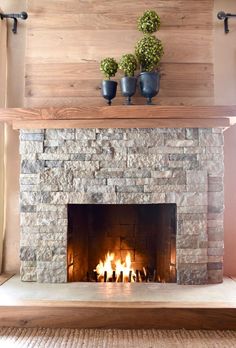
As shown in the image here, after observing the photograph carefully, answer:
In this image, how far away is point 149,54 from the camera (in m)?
2.79

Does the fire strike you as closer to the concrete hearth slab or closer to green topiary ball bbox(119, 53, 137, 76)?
the concrete hearth slab

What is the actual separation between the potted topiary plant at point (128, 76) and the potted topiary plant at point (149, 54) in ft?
0.18

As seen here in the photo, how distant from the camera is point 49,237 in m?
2.80

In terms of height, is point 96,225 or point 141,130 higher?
point 141,130

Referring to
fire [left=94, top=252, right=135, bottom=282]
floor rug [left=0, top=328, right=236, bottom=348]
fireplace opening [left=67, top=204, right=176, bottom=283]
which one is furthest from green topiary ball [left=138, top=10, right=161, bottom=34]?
floor rug [left=0, top=328, right=236, bottom=348]

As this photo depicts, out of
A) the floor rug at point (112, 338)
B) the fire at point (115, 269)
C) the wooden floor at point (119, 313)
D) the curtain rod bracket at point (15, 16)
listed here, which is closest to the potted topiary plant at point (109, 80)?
the curtain rod bracket at point (15, 16)

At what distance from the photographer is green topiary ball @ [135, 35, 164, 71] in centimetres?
279

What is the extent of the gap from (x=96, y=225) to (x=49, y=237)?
0.55 meters

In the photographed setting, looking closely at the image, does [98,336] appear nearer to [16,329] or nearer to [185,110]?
[16,329]

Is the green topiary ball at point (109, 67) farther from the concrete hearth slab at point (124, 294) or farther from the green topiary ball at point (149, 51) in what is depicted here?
the concrete hearth slab at point (124, 294)

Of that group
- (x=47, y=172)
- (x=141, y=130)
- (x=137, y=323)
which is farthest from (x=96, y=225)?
(x=137, y=323)

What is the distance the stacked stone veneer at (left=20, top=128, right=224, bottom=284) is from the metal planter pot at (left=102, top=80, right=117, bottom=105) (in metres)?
0.25

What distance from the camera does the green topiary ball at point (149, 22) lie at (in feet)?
9.24

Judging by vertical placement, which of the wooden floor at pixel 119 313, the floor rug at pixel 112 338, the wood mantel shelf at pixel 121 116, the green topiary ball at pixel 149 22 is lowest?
the floor rug at pixel 112 338
